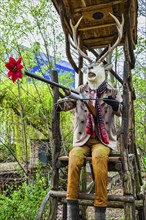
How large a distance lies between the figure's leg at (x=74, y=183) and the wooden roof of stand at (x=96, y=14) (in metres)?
1.75

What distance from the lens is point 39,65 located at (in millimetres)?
6230

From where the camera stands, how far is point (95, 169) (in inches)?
115

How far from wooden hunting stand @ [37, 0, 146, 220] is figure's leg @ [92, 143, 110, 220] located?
0.44 feet

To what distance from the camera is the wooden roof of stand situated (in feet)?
12.5

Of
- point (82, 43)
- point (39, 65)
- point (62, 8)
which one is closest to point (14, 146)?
point (39, 65)

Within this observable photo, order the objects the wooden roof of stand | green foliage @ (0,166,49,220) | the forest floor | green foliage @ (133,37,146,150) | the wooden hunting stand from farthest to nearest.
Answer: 1. green foliage @ (133,37,146,150)
2. the forest floor
3. green foliage @ (0,166,49,220)
4. the wooden roof of stand
5. the wooden hunting stand

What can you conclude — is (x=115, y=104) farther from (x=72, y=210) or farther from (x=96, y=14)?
(x=96, y=14)

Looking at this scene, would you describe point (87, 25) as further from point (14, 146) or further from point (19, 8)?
point (14, 146)

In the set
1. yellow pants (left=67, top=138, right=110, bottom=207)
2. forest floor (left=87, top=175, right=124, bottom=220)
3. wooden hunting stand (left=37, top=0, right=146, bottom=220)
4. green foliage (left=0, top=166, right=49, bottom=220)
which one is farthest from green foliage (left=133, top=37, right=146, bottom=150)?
yellow pants (left=67, top=138, right=110, bottom=207)

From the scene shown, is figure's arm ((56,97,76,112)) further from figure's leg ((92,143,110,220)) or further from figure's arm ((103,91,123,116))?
Answer: figure's leg ((92,143,110,220))

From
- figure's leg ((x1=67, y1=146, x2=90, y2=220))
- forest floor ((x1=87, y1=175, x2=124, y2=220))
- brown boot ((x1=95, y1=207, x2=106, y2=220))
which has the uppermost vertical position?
figure's leg ((x1=67, y1=146, x2=90, y2=220))

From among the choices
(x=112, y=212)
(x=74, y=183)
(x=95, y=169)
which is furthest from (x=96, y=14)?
(x=112, y=212)

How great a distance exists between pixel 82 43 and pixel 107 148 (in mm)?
1930

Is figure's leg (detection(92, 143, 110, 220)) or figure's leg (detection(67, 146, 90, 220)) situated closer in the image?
figure's leg (detection(92, 143, 110, 220))
